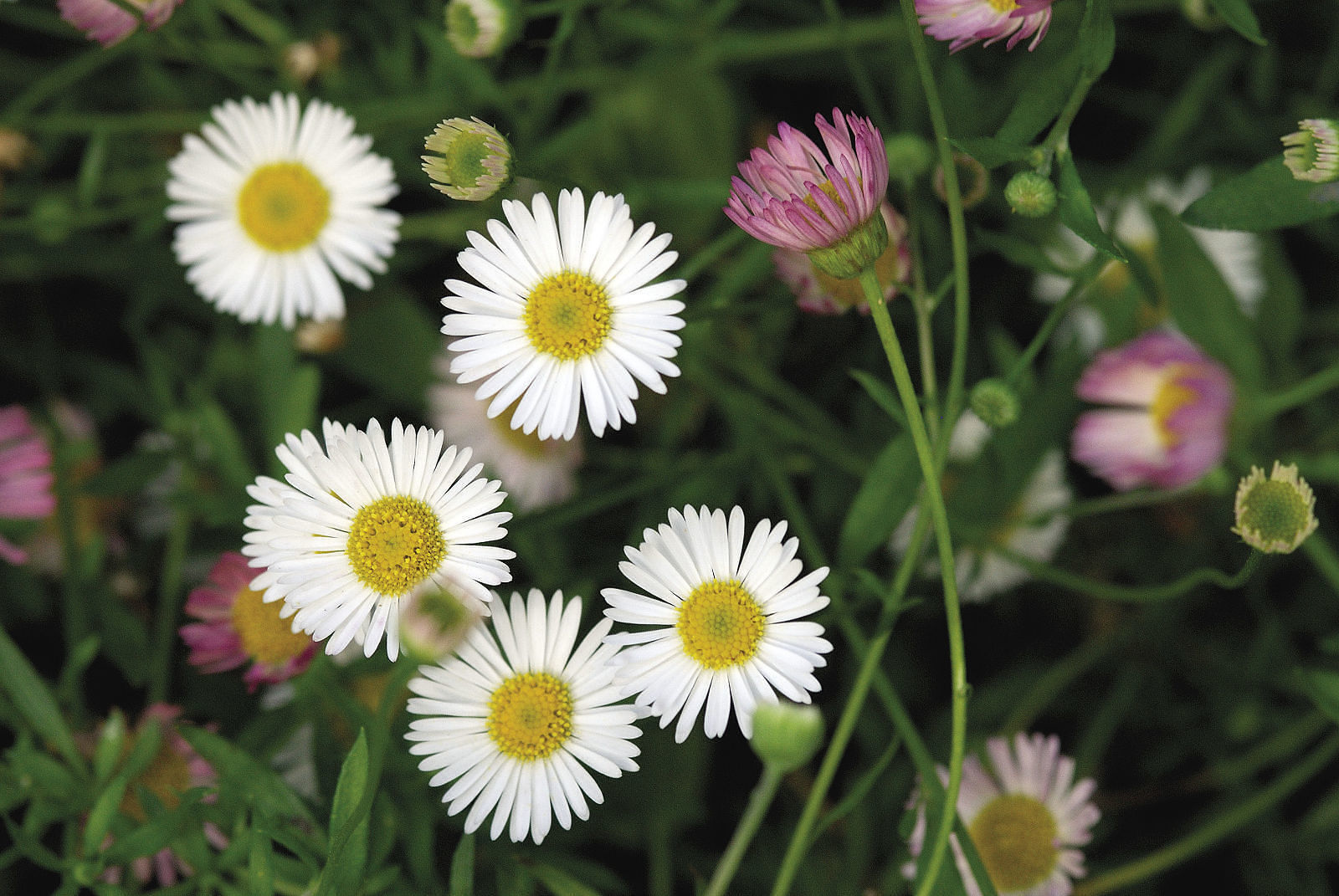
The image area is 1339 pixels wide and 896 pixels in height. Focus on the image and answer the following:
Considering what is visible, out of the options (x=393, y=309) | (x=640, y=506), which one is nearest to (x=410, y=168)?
(x=393, y=309)

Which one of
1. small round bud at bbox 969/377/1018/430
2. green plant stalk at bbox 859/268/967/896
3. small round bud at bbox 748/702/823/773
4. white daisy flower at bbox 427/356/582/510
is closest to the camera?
small round bud at bbox 748/702/823/773

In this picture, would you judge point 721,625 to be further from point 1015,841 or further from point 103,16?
point 103,16

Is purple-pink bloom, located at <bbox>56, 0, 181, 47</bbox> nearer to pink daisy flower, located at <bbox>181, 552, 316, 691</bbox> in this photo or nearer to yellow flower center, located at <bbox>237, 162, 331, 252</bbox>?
yellow flower center, located at <bbox>237, 162, 331, 252</bbox>

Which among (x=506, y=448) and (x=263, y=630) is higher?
(x=506, y=448)

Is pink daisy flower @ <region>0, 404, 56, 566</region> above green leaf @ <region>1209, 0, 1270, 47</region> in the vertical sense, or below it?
below

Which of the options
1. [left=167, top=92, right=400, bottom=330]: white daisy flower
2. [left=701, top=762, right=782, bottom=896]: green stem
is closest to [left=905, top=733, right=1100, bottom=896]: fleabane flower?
[left=701, top=762, right=782, bottom=896]: green stem

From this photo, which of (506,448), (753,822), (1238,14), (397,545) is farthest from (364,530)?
(1238,14)

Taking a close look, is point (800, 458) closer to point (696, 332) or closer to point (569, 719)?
point (696, 332)
